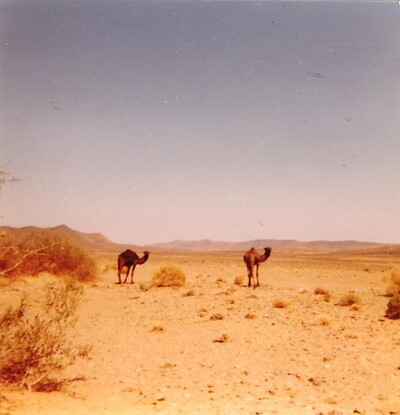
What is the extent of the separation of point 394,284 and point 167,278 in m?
9.68

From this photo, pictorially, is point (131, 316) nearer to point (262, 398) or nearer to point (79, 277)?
point (262, 398)

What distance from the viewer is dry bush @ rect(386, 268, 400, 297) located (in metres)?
17.0

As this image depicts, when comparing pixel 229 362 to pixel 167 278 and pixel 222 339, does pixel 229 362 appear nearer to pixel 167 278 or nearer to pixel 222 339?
pixel 222 339

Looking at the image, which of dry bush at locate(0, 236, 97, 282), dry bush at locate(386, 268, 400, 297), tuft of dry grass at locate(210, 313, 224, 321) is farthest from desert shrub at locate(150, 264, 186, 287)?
dry bush at locate(386, 268, 400, 297)

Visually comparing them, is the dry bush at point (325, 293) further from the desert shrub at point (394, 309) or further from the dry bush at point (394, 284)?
the desert shrub at point (394, 309)

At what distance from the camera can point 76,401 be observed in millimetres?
5535

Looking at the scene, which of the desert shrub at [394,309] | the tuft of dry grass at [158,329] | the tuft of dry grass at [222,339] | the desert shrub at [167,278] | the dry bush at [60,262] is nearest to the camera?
the tuft of dry grass at [222,339]

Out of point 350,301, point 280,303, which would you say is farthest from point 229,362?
point 350,301

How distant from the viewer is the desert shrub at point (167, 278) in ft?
65.3

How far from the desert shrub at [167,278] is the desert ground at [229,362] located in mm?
5434

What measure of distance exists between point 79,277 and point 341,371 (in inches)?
649

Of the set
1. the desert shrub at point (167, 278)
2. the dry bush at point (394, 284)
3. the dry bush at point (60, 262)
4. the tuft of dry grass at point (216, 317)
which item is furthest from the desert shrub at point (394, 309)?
the dry bush at point (60, 262)

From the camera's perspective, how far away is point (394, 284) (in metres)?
17.6

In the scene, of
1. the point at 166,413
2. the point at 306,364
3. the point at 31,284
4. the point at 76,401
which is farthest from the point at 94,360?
the point at 31,284
